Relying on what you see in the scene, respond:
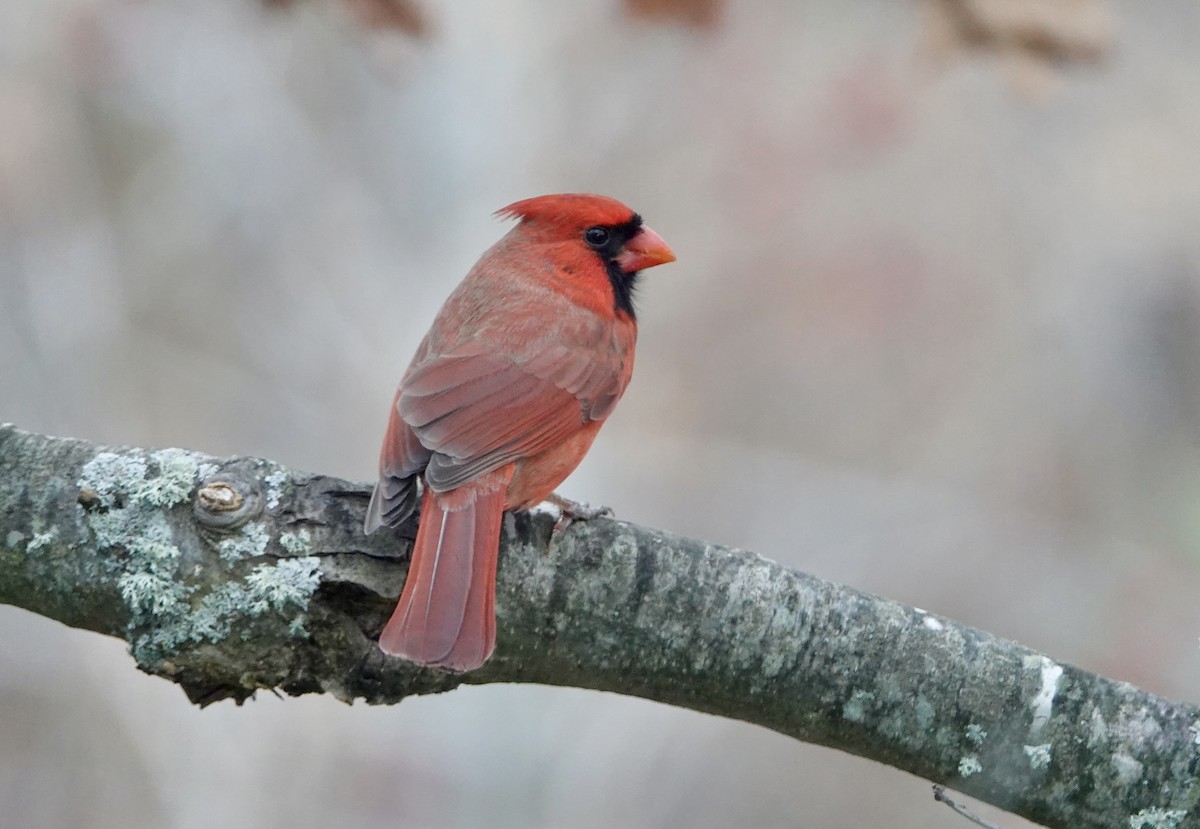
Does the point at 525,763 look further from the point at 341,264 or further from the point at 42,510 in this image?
the point at 42,510

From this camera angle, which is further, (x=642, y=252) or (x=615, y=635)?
(x=642, y=252)

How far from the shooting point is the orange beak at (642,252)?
3641 millimetres

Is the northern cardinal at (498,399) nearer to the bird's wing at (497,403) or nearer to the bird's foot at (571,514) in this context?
the bird's wing at (497,403)

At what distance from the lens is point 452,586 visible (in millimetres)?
2311

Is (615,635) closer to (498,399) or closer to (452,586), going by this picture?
(452,586)

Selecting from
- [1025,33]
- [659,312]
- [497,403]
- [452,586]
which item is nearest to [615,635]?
[452,586]

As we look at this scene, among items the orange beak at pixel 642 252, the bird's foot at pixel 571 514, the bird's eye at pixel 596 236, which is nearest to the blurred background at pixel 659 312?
the orange beak at pixel 642 252

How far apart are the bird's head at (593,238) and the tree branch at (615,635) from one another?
1390 mm

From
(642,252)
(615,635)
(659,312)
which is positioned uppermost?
(659,312)

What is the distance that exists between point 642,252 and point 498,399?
833 millimetres

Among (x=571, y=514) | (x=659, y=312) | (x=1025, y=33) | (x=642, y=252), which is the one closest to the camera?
(x=571, y=514)

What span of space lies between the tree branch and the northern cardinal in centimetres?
13

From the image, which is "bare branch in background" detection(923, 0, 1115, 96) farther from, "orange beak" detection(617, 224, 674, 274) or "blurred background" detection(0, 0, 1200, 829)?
"orange beak" detection(617, 224, 674, 274)

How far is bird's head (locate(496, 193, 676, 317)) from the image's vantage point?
11.8ft
